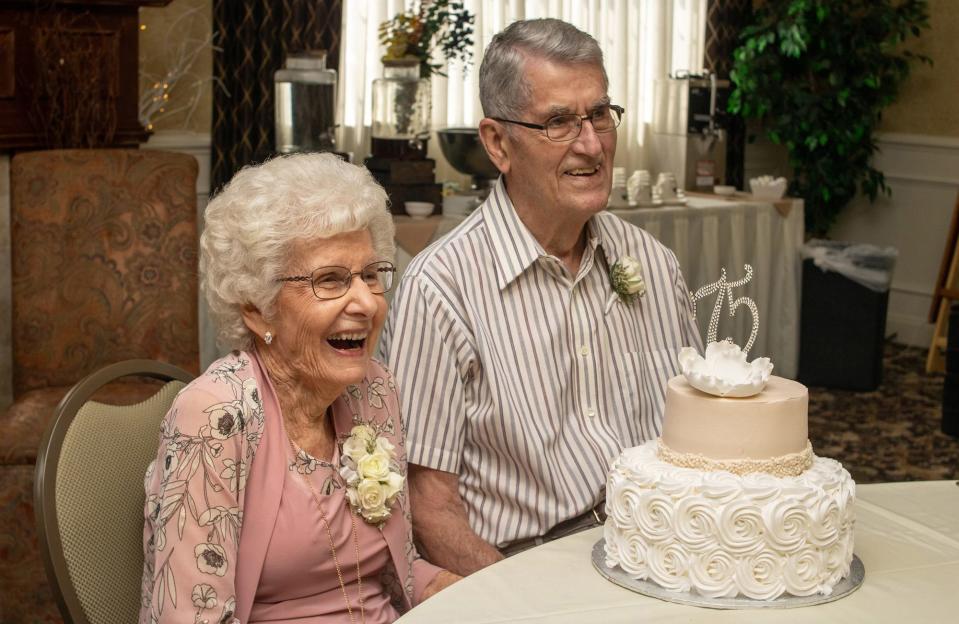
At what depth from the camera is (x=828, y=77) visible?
722 cm

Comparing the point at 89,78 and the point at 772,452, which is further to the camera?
the point at 89,78

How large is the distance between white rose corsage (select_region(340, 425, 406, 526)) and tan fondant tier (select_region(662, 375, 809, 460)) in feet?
1.54

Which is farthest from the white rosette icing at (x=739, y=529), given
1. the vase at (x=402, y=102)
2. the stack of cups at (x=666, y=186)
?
the stack of cups at (x=666, y=186)

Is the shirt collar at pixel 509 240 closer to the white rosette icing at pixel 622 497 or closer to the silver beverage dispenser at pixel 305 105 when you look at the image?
the white rosette icing at pixel 622 497

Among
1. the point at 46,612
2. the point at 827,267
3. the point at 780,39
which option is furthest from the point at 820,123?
the point at 46,612

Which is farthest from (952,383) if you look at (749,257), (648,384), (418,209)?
(648,384)

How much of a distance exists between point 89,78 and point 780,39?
4.02m

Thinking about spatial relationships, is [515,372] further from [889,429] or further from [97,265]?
[889,429]

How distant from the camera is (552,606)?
169 cm

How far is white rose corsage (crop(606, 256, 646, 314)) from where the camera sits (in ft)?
8.29

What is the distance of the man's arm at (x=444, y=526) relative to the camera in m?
2.25

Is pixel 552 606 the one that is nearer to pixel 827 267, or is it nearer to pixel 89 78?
pixel 89 78

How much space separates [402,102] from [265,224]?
11.3 feet

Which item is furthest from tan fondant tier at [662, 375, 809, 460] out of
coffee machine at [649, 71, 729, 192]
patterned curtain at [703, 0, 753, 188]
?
patterned curtain at [703, 0, 753, 188]
